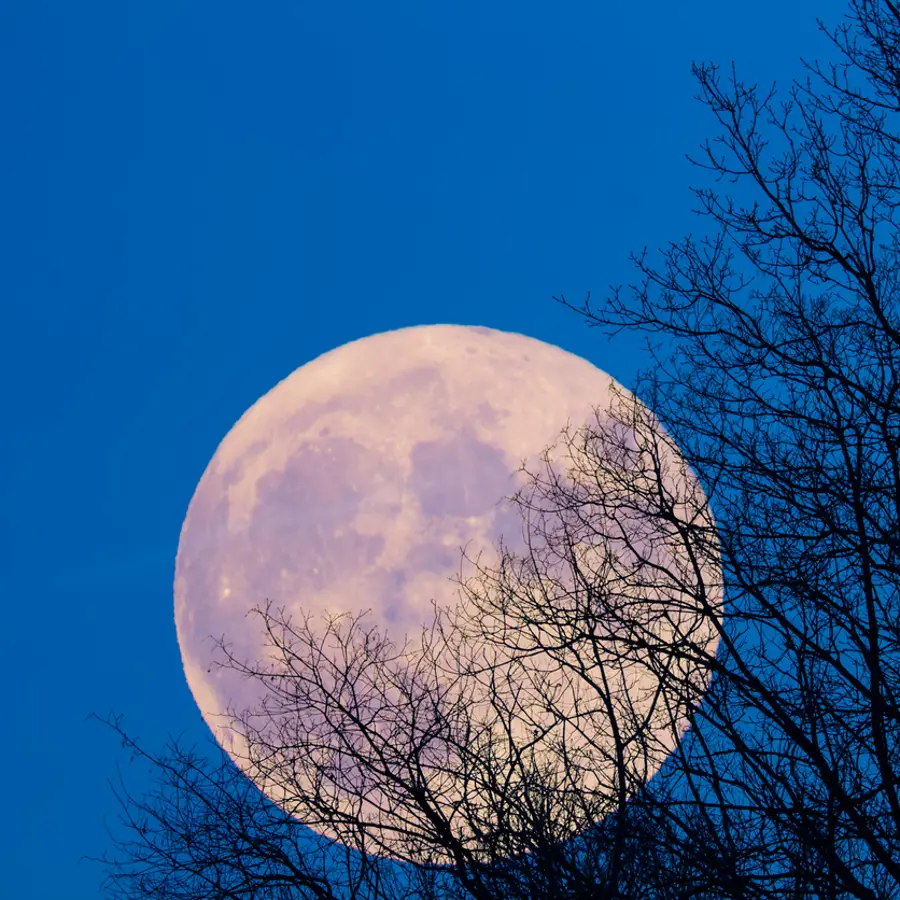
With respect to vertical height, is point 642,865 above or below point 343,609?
below

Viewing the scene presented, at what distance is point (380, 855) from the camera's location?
7277 millimetres

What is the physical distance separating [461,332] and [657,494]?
6324mm

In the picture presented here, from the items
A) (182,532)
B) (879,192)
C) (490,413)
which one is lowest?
(879,192)

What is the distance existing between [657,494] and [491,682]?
163 centimetres

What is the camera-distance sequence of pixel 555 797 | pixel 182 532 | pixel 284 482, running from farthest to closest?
pixel 182 532
pixel 284 482
pixel 555 797

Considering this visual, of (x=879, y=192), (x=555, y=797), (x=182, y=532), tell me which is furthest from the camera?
(x=182, y=532)

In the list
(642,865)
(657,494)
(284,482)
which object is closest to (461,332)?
(284,482)

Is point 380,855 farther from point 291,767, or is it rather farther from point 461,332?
point 461,332

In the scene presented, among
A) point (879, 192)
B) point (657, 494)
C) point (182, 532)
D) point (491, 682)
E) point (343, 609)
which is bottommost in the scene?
point (491, 682)

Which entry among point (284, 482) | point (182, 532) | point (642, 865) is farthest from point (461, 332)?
point (642, 865)

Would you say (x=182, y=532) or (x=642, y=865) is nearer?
(x=642, y=865)

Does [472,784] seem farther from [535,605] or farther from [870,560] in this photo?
[870,560]

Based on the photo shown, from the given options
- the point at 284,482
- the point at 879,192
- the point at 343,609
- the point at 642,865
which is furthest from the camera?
the point at 284,482

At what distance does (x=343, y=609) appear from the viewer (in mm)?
10953
